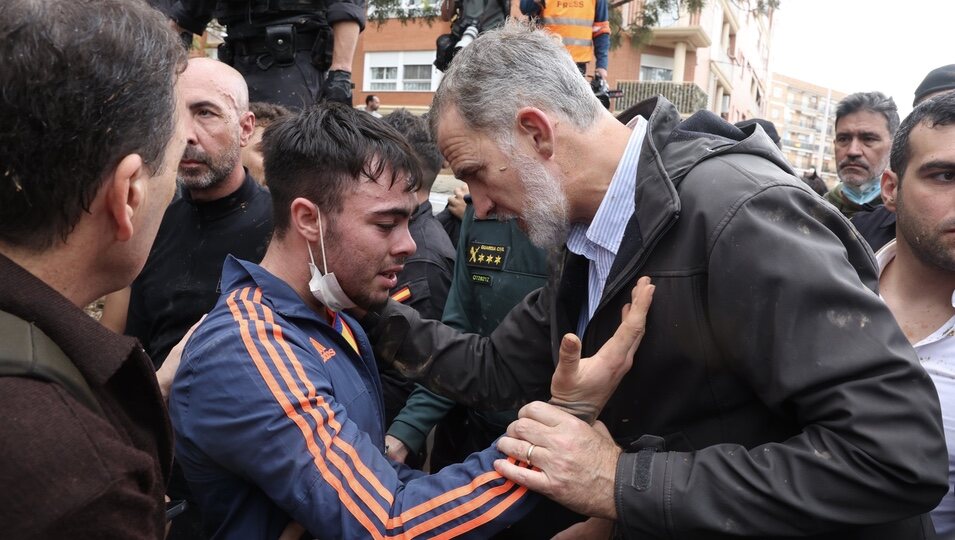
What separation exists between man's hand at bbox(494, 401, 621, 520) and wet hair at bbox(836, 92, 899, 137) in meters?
4.73

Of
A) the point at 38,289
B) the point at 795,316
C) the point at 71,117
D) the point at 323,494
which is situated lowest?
the point at 323,494

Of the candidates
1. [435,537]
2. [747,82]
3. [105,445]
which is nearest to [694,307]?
[435,537]

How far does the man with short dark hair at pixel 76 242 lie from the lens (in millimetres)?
959

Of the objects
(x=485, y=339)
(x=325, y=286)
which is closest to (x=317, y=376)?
(x=325, y=286)

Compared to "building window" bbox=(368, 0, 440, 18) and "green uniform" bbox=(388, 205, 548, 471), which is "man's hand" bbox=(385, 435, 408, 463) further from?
"building window" bbox=(368, 0, 440, 18)

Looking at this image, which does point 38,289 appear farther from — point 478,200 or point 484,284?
point 484,284

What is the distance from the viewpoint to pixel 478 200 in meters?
2.32

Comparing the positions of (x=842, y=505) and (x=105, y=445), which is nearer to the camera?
(x=105, y=445)

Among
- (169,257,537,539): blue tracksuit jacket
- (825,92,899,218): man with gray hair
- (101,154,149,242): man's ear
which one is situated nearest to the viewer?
(101,154,149,242): man's ear

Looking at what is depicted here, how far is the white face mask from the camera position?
216 centimetres

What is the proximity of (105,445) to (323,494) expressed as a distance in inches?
30.1

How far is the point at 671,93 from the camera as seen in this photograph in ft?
76.8

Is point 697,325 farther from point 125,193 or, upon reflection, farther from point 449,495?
point 125,193

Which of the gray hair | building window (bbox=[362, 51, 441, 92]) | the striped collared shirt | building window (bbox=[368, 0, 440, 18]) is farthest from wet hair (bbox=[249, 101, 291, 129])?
building window (bbox=[362, 51, 441, 92])
